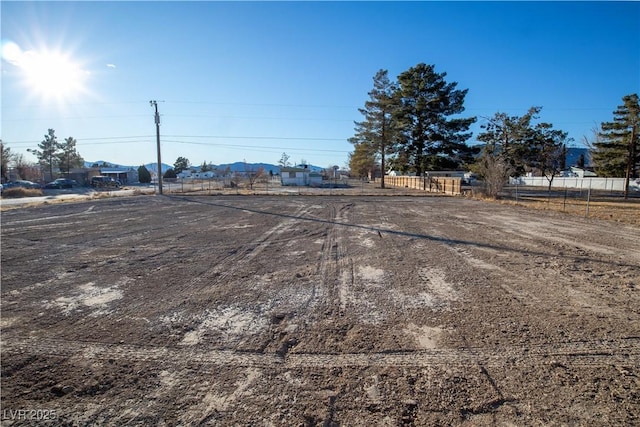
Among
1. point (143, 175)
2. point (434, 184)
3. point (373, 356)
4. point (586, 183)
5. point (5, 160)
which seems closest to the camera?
point (373, 356)

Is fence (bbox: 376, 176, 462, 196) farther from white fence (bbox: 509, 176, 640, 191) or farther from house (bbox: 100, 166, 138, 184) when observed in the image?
house (bbox: 100, 166, 138, 184)

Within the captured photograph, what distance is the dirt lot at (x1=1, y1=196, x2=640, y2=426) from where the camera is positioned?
2.26 m

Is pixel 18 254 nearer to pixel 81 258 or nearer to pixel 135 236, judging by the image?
pixel 81 258

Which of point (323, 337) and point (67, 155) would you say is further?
point (67, 155)

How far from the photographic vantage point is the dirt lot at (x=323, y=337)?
226 centimetres

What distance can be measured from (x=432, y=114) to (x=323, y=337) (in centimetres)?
4008

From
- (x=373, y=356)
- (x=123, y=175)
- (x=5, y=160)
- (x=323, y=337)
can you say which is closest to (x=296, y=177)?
(x=123, y=175)

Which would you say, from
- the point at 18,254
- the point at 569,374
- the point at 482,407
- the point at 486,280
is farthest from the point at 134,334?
the point at 18,254

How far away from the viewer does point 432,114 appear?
3825 centimetres

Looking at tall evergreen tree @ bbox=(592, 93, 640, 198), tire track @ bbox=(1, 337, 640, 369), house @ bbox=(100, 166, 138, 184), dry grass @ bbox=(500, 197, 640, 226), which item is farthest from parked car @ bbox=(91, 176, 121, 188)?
tall evergreen tree @ bbox=(592, 93, 640, 198)

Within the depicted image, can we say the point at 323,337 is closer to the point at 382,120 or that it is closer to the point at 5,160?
the point at 382,120

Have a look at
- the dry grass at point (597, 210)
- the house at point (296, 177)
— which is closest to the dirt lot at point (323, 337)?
the dry grass at point (597, 210)

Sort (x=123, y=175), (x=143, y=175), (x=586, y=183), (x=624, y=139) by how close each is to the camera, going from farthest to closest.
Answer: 1. (x=123, y=175)
2. (x=143, y=175)
3. (x=586, y=183)
4. (x=624, y=139)

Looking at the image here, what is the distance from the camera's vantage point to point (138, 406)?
2.28m
